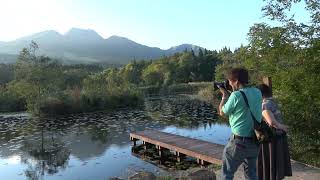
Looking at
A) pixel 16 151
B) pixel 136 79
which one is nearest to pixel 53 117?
pixel 16 151

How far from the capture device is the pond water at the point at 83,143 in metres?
14.9

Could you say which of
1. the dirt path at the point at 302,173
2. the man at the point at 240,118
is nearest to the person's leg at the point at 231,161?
the man at the point at 240,118

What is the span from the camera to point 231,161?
16.1 feet

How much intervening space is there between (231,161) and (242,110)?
2.07ft

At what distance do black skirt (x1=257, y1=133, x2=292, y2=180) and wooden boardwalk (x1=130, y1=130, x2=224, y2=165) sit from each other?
625cm

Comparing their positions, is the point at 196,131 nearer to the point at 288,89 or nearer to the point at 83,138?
the point at 83,138

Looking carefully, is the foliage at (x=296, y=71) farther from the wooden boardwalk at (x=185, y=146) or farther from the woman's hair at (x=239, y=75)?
the woman's hair at (x=239, y=75)

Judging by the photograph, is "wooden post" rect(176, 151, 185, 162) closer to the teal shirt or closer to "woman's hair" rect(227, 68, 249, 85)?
the teal shirt

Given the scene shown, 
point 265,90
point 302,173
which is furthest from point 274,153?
point 302,173

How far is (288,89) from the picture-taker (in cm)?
1037

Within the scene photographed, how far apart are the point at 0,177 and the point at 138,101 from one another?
2908 centimetres

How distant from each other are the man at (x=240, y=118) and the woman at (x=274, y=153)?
89 cm

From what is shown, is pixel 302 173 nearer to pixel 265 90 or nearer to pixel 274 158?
pixel 274 158

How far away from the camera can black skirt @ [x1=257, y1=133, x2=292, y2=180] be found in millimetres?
5851
